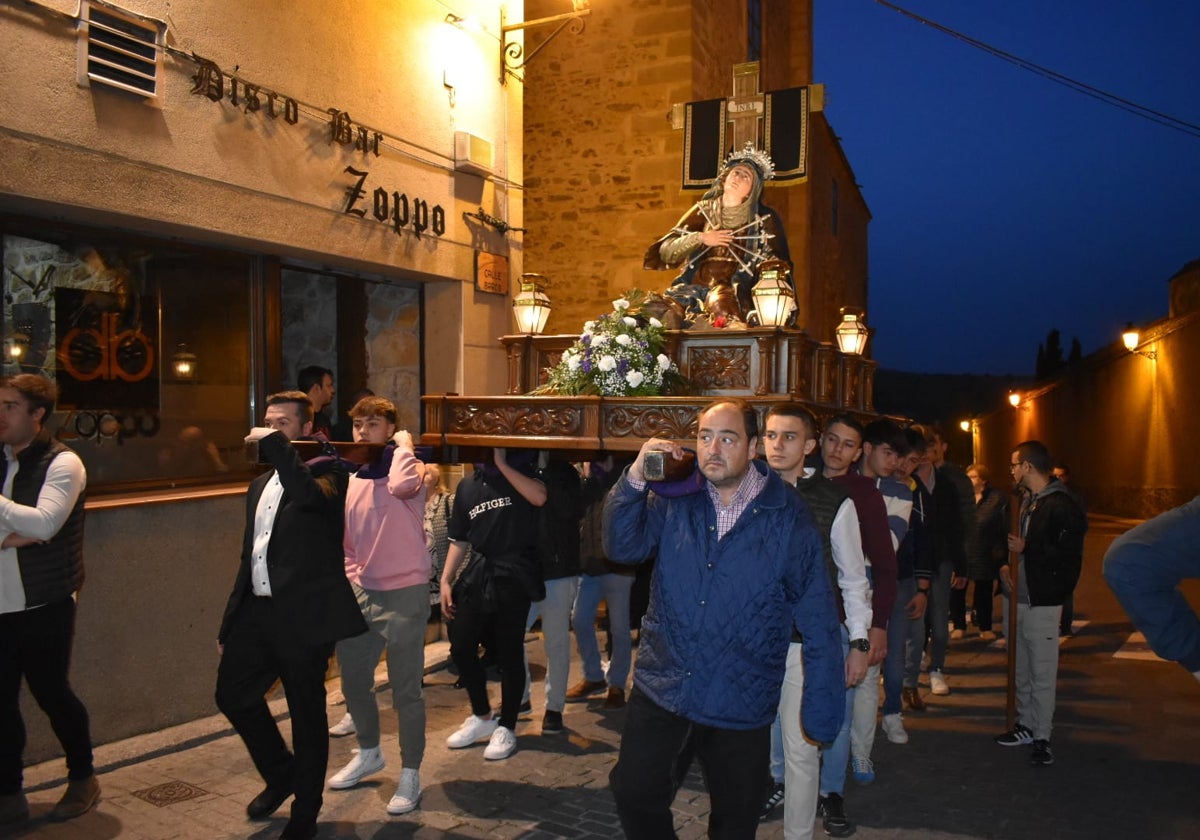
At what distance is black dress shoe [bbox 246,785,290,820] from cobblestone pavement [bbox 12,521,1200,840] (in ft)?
0.17

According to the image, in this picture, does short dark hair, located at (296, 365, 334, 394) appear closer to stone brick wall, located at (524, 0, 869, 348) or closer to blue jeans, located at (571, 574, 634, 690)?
blue jeans, located at (571, 574, 634, 690)

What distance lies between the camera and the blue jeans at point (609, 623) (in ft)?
23.0

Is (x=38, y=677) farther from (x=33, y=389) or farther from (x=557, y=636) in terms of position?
(x=557, y=636)

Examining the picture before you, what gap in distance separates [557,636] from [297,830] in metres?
2.31

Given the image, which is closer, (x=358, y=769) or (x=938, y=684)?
(x=358, y=769)

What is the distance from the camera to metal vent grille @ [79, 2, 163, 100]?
5902 mm

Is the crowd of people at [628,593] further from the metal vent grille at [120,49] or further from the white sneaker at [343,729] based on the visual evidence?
the metal vent grille at [120,49]

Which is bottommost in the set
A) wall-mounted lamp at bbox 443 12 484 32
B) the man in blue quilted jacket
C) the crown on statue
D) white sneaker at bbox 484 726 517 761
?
white sneaker at bbox 484 726 517 761

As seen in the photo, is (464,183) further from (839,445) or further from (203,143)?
(839,445)

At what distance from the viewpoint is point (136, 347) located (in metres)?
6.84

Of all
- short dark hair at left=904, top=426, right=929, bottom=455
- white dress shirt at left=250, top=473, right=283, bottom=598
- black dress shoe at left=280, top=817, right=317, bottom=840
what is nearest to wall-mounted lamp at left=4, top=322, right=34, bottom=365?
white dress shirt at left=250, top=473, right=283, bottom=598

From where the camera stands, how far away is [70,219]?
625 cm

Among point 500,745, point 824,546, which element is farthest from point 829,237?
point 824,546

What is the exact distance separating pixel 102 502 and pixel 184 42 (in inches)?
124
